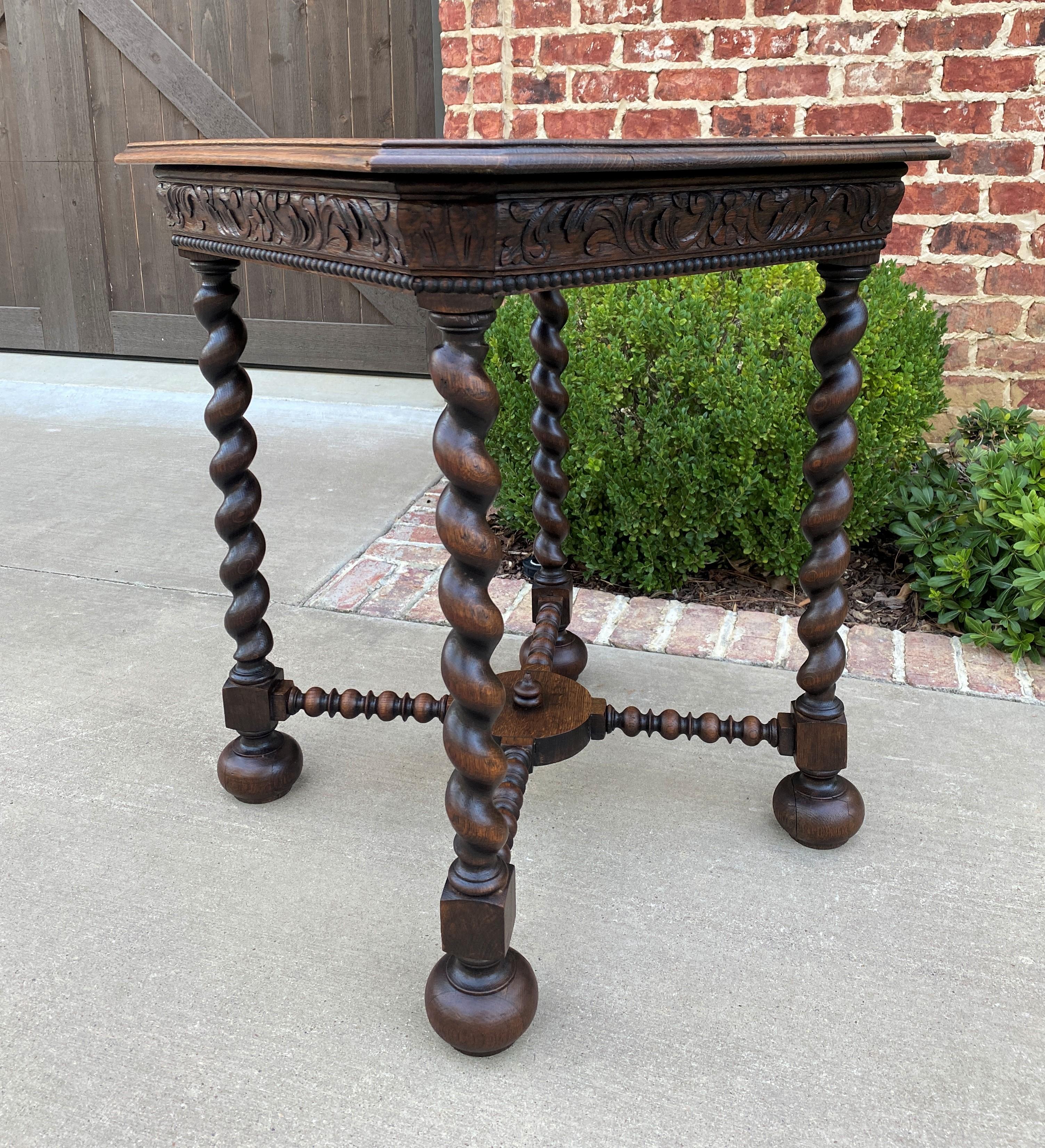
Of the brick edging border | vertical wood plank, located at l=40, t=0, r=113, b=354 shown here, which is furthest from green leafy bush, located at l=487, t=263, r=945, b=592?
vertical wood plank, located at l=40, t=0, r=113, b=354

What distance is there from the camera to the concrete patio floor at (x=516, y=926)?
1.36m

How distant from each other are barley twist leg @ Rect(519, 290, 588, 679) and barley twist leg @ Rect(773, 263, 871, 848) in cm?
54

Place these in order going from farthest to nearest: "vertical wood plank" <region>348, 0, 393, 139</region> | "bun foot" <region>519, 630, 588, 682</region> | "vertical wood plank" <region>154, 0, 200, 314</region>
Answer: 1. "vertical wood plank" <region>154, 0, 200, 314</region>
2. "vertical wood plank" <region>348, 0, 393, 139</region>
3. "bun foot" <region>519, 630, 588, 682</region>

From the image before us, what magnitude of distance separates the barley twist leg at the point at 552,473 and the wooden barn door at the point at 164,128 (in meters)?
2.81

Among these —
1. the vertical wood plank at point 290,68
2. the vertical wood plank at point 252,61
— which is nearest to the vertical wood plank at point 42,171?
the vertical wood plank at point 252,61

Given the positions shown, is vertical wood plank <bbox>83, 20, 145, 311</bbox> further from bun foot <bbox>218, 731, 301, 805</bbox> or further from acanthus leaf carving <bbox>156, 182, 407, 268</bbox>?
bun foot <bbox>218, 731, 301, 805</bbox>

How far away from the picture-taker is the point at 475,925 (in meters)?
1.42

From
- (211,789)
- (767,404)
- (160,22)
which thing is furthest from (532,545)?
(160,22)

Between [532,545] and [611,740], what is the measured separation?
3.95 feet

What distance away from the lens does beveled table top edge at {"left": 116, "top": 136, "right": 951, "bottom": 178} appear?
3.56 ft

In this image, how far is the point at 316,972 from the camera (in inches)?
62.2

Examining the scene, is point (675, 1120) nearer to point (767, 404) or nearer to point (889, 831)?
point (889, 831)

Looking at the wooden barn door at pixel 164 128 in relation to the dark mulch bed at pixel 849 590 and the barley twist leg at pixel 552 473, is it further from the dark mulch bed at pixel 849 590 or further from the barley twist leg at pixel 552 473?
the barley twist leg at pixel 552 473

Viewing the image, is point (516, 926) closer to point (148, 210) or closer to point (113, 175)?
point (148, 210)
